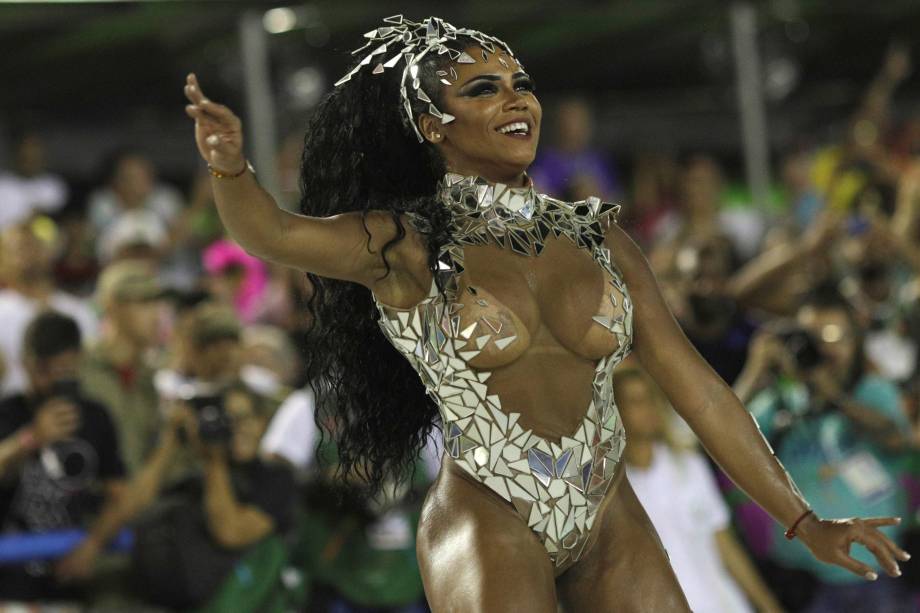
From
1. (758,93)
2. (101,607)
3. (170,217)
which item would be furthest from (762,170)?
(101,607)

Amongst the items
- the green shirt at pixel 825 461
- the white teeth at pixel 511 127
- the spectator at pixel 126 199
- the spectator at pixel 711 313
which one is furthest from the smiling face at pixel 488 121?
the spectator at pixel 126 199

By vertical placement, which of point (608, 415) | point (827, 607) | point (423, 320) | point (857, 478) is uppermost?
point (423, 320)

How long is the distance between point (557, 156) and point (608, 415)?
5369 millimetres

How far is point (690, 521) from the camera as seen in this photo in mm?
5887

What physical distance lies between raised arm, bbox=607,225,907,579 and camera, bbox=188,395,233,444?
2.38 metres

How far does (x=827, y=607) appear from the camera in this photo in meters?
6.21

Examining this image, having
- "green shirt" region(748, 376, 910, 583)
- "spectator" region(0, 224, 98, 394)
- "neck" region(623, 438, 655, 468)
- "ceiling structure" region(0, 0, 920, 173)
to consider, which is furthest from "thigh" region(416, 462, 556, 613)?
"ceiling structure" region(0, 0, 920, 173)

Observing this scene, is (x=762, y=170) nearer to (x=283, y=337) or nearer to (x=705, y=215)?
(x=705, y=215)

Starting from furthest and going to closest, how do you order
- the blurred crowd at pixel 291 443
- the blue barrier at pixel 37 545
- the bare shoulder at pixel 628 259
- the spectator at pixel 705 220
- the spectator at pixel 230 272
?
the spectator at pixel 705 220 → the spectator at pixel 230 272 → the blurred crowd at pixel 291 443 → the blue barrier at pixel 37 545 → the bare shoulder at pixel 628 259

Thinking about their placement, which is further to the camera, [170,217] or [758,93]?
[758,93]

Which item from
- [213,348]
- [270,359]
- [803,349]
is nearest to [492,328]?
[213,348]

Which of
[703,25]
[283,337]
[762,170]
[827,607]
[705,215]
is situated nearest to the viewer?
[827,607]

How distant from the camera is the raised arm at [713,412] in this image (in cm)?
356

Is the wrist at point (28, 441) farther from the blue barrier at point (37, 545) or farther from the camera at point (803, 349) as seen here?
the camera at point (803, 349)
